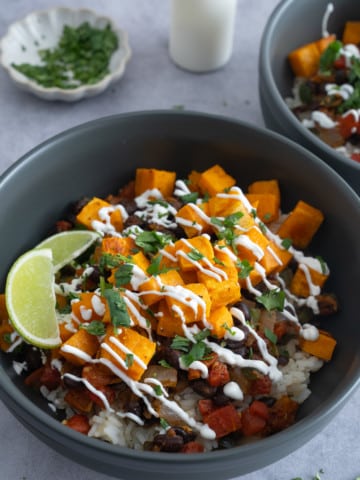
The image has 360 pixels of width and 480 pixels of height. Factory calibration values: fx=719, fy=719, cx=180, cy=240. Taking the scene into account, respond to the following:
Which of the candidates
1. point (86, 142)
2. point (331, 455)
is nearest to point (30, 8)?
point (86, 142)

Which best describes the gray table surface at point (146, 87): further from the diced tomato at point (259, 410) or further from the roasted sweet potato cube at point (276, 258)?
A: the roasted sweet potato cube at point (276, 258)

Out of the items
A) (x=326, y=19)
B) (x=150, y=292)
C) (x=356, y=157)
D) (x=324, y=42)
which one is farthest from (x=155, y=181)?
(x=326, y=19)

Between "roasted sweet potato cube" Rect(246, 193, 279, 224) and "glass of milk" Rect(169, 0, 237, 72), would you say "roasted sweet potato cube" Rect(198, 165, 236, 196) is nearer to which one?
"roasted sweet potato cube" Rect(246, 193, 279, 224)

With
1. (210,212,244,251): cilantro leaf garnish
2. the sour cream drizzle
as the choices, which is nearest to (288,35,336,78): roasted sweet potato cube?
the sour cream drizzle

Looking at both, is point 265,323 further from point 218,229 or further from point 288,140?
point 288,140

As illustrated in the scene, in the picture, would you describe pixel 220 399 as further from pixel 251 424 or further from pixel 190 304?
pixel 190 304

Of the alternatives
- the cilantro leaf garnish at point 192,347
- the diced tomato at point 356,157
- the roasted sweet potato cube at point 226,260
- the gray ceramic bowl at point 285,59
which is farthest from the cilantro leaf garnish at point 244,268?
the diced tomato at point 356,157
